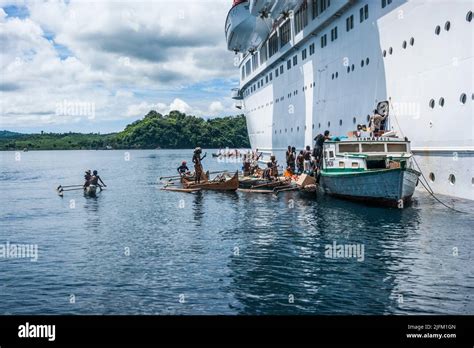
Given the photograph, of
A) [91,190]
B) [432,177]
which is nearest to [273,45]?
[91,190]

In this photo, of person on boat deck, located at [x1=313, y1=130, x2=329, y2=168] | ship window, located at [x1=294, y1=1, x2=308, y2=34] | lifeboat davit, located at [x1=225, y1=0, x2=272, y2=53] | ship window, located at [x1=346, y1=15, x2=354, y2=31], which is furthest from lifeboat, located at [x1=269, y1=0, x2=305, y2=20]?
person on boat deck, located at [x1=313, y1=130, x2=329, y2=168]

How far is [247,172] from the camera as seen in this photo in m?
39.3

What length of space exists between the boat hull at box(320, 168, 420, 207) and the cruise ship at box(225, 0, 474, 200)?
6.11ft

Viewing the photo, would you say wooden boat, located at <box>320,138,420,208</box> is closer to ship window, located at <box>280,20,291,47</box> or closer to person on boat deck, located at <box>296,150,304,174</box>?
person on boat deck, located at <box>296,150,304,174</box>

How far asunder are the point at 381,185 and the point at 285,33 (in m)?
28.3

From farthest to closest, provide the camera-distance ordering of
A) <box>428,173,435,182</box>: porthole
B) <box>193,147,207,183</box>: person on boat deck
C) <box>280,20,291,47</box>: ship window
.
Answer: <box>280,20,291,47</box>: ship window < <box>193,147,207,183</box>: person on boat deck < <box>428,173,435,182</box>: porthole

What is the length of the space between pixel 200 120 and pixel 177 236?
575ft

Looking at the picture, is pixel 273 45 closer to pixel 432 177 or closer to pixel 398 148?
pixel 398 148

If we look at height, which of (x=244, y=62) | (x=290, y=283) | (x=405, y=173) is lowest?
(x=290, y=283)

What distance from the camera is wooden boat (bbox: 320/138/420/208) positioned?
2139 centimetres

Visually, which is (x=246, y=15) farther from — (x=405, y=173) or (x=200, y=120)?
(x=200, y=120)

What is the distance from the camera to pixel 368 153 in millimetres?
23594
